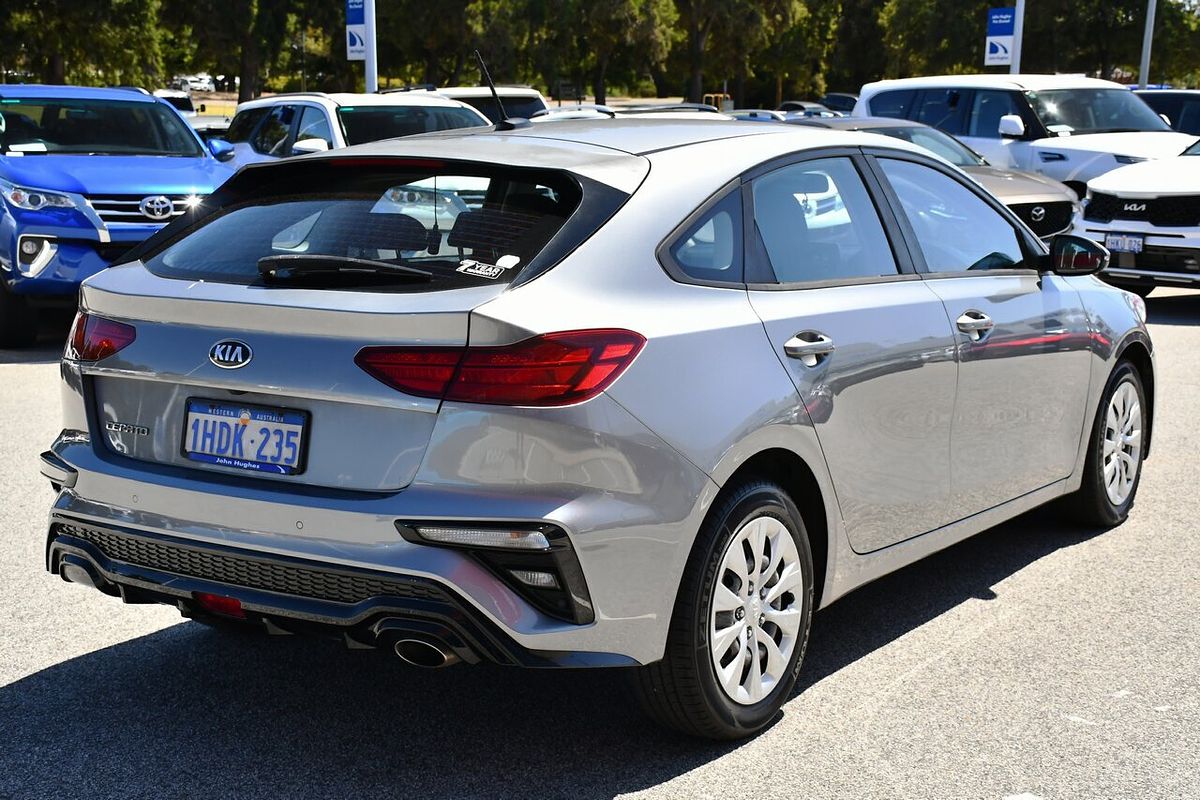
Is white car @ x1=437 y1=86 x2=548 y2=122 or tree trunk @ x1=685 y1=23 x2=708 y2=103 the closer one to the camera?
white car @ x1=437 y1=86 x2=548 y2=122

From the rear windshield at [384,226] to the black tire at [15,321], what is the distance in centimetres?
745

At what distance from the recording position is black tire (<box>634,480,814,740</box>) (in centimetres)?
384

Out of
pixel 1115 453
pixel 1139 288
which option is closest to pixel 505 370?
pixel 1115 453

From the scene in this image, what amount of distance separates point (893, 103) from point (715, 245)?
1387 centimetres

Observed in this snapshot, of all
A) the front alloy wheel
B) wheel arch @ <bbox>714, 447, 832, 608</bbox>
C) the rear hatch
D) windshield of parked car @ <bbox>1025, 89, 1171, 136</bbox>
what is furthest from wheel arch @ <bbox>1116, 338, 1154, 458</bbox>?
windshield of parked car @ <bbox>1025, 89, 1171, 136</bbox>

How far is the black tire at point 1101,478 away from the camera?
608 centimetres

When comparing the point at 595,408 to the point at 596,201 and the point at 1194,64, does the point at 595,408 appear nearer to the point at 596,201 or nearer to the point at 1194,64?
the point at 596,201

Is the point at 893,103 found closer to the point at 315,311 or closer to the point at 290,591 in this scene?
the point at 315,311

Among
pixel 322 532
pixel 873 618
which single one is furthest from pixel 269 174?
pixel 873 618

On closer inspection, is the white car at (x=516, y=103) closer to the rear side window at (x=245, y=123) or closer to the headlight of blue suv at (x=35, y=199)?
the rear side window at (x=245, y=123)

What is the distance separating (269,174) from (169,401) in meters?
0.84

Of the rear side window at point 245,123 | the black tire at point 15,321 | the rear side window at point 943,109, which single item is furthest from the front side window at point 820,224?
the rear side window at point 943,109

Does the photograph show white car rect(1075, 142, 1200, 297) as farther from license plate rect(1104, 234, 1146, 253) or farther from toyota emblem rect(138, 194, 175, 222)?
toyota emblem rect(138, 194, 175, 222)

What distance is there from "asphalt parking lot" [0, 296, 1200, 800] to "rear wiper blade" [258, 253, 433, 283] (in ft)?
4.13
